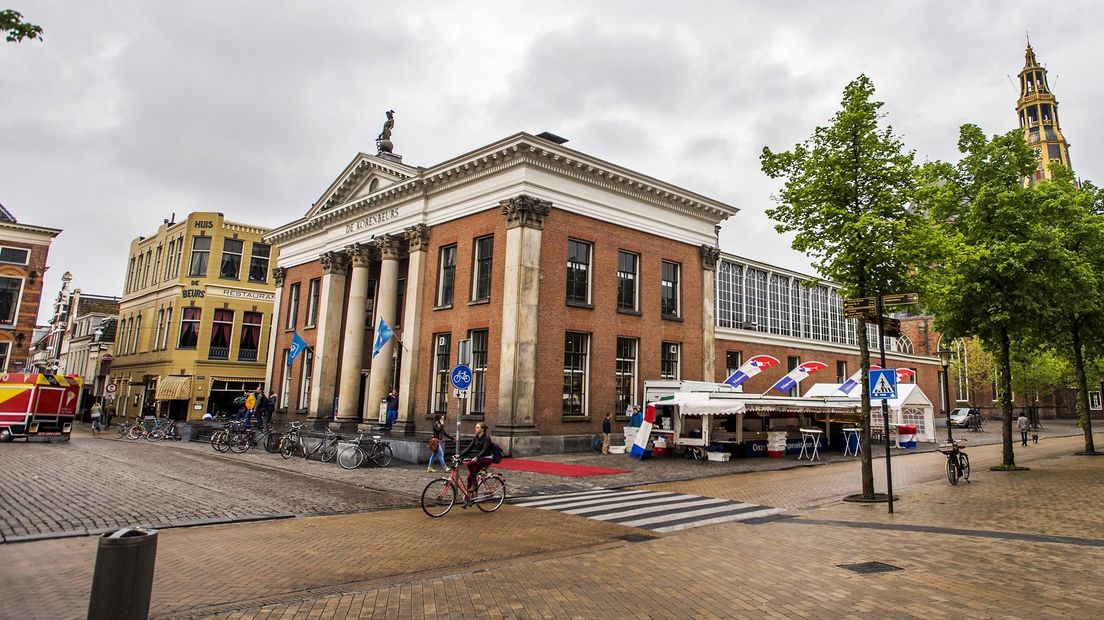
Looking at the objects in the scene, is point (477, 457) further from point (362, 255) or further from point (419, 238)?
point (362, 255)

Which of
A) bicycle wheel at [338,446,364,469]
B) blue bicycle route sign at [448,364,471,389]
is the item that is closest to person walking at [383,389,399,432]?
bicycle wheel at [338,446,364,469]

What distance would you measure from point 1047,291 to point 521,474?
17.1m

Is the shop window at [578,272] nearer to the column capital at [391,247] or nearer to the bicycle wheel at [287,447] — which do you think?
the column capital at [391,247]

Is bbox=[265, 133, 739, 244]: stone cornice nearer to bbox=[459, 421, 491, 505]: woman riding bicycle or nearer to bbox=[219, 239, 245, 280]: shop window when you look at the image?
bbox=[459, 421, 491, 505]: woman riding bicycle

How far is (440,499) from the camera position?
11.9 m

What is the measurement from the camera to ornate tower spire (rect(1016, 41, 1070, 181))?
313 ft

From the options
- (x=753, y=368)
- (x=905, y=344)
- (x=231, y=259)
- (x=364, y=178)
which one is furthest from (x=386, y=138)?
(x=905, y=344)

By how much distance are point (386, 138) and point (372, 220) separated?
5.26 metres

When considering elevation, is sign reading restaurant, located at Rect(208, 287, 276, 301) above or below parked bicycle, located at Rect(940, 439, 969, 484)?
above

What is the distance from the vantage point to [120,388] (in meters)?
48.3

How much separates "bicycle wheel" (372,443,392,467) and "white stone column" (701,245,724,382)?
16494 mm

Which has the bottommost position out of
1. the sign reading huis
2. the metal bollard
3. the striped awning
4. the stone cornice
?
the metal bollard

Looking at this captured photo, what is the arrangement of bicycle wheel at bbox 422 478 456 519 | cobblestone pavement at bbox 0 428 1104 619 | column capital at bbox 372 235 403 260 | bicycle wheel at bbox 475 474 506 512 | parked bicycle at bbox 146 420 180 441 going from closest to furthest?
1. cobblestone pavement at bbox 0 428 1104 619
2. bicycle wheel at bbox 422 478 456 519
3. bicycle wheel at bbox 475 474 506 512
4. column capital at bbox 372 235 403 260
5. parked bicycle at bbox 146 420 180 441

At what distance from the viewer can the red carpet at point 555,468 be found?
18891 millimetres
